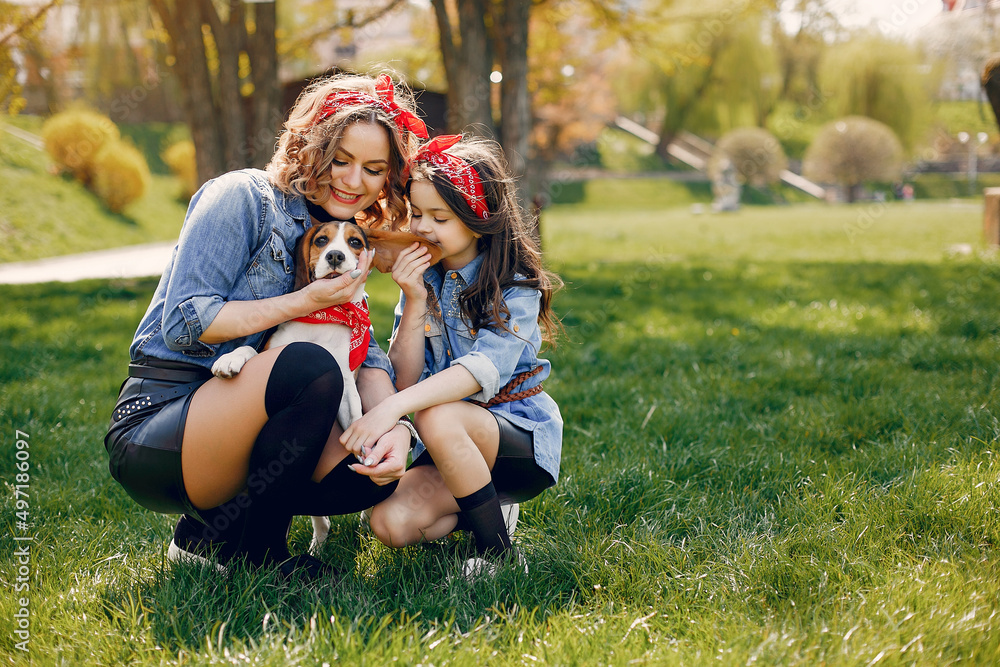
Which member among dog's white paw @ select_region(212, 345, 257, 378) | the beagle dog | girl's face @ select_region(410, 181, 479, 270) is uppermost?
girl's face @ select_region(410, 181, 479, 270)

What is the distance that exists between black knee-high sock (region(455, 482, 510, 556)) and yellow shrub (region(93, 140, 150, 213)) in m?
16.5

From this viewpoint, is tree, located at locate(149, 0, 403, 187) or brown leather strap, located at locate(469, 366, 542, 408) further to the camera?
tree, located at locate(149, 0, 403, 187)

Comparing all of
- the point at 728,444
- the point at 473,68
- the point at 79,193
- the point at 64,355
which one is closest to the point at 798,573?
the point at 728,444

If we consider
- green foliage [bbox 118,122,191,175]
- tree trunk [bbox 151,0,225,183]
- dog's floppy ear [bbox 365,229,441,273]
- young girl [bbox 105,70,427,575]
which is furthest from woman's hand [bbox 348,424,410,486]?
green foliage [bbox 118,122,191,175]

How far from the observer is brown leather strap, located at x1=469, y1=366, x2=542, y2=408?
2.32m

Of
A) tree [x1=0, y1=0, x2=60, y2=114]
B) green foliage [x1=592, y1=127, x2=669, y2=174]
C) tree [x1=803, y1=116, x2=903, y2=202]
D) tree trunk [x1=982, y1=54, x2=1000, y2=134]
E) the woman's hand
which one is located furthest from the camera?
green foliage [x1=592, y1=127, x2=669, y2=174]

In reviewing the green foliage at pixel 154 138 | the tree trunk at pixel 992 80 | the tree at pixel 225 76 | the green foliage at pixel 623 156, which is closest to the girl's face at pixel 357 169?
the tree trunk at pixel 992 80

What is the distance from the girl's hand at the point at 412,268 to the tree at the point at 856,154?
33.1m

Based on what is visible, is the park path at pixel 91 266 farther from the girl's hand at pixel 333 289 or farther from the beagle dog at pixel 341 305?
the girl's hand at pixel 333 289

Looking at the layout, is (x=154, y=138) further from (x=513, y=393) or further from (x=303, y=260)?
(x=513, y=393)

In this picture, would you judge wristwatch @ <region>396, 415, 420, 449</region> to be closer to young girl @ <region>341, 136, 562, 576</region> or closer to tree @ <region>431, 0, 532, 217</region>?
young girl @ <region>341, 136, 562, 576</region>

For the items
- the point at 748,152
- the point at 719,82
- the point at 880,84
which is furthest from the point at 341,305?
the point at 880,84

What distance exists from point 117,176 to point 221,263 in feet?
53.6

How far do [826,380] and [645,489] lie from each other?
1.74 metres
